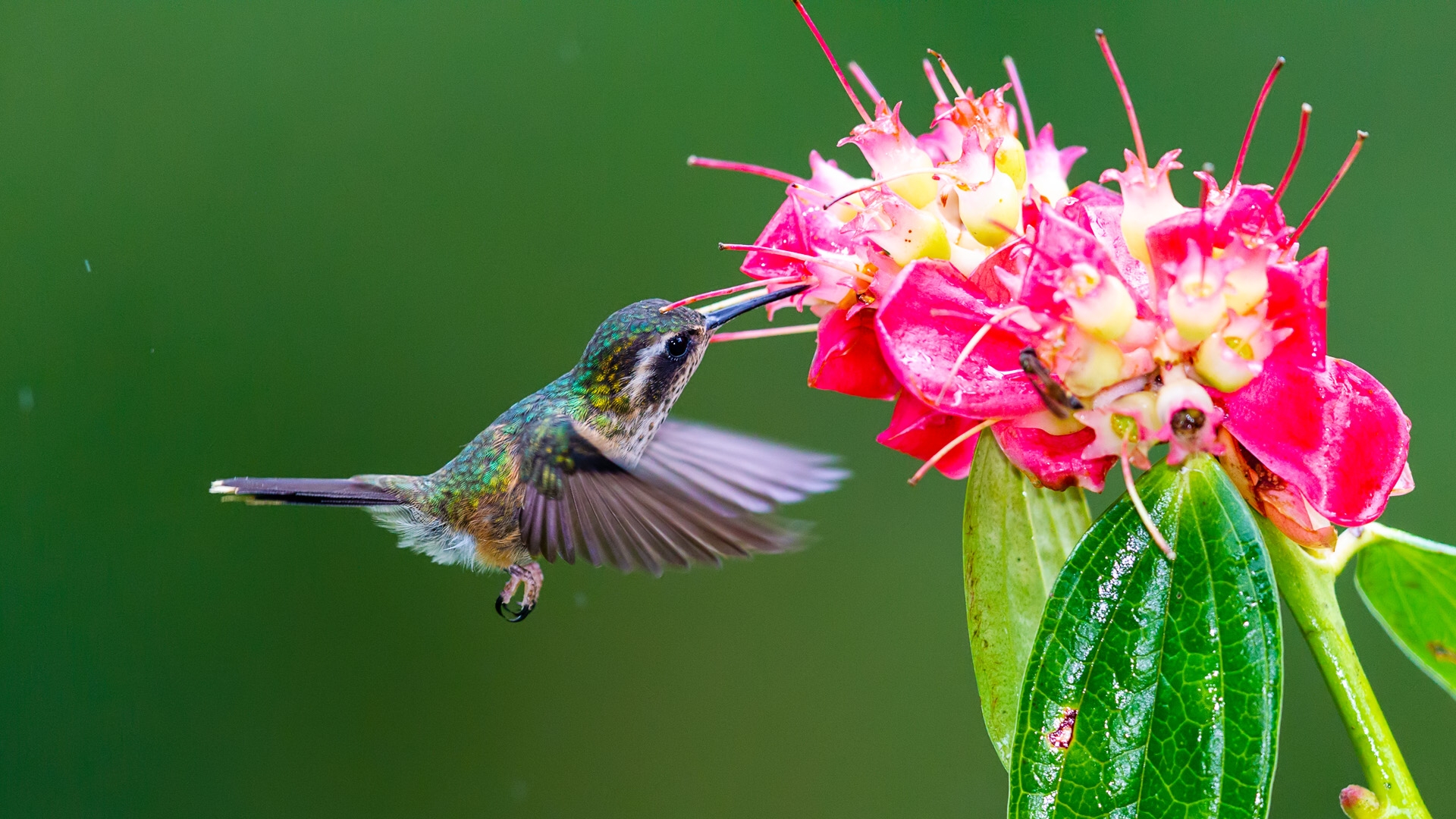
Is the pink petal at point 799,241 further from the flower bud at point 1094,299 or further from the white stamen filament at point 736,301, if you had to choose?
the flower bud at point 1094,299

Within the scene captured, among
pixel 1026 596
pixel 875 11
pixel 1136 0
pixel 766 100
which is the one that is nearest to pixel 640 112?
pixel 766 100

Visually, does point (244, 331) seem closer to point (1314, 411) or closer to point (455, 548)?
point (455, 548)

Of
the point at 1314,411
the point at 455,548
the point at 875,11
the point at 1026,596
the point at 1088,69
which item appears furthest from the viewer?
the point at 875,11

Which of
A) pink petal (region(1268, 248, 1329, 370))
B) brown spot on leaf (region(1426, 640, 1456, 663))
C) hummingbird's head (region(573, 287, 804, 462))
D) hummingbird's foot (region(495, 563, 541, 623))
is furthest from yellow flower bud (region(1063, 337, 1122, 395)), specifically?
hummingbird's foot (region(495, 563, 541, 623))

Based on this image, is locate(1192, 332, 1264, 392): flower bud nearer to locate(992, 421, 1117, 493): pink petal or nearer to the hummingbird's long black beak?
locate(992, 421, 1117, 493): pink petal

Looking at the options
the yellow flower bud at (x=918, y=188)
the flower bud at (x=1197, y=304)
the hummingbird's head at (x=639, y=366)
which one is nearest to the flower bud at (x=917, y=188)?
the yellow flower bud at (x=918, y=188)

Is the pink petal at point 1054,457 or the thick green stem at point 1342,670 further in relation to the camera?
the pink petal at point 1054,457
